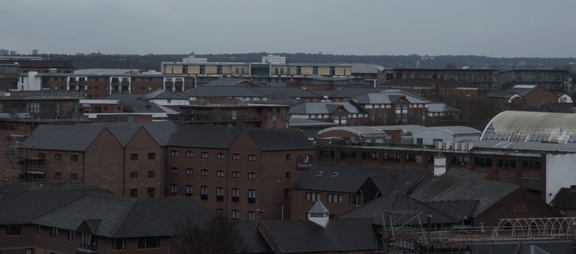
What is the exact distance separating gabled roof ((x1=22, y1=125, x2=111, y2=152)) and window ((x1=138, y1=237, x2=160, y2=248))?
2508 centimetres

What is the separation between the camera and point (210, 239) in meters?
49.5

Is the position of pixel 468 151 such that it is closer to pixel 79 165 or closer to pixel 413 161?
pixel 413 161

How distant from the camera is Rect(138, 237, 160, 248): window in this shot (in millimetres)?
53312

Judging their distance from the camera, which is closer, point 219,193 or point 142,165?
point 142,165

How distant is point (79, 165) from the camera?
77.7m

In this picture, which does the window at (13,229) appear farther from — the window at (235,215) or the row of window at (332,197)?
the window at (235,215)

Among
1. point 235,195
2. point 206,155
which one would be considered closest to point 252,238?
point 235,195

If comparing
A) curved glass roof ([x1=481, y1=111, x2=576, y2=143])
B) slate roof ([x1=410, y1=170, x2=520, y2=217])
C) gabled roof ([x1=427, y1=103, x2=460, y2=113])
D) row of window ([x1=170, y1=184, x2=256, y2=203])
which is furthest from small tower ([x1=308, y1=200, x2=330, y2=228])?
gabled roof ([x1=427, y1=103, x2=460, y2=113])

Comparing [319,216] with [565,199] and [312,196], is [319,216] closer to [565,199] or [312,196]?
[312,196]

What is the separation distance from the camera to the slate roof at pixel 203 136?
83.7m

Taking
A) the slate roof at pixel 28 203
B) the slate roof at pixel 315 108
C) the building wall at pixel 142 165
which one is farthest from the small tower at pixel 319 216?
the slate roof at pixel 315 108

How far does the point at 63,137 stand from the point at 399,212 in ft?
107

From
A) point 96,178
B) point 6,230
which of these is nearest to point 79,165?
point 96,178

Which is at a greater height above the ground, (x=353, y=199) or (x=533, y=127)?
(x=533, y=127)
